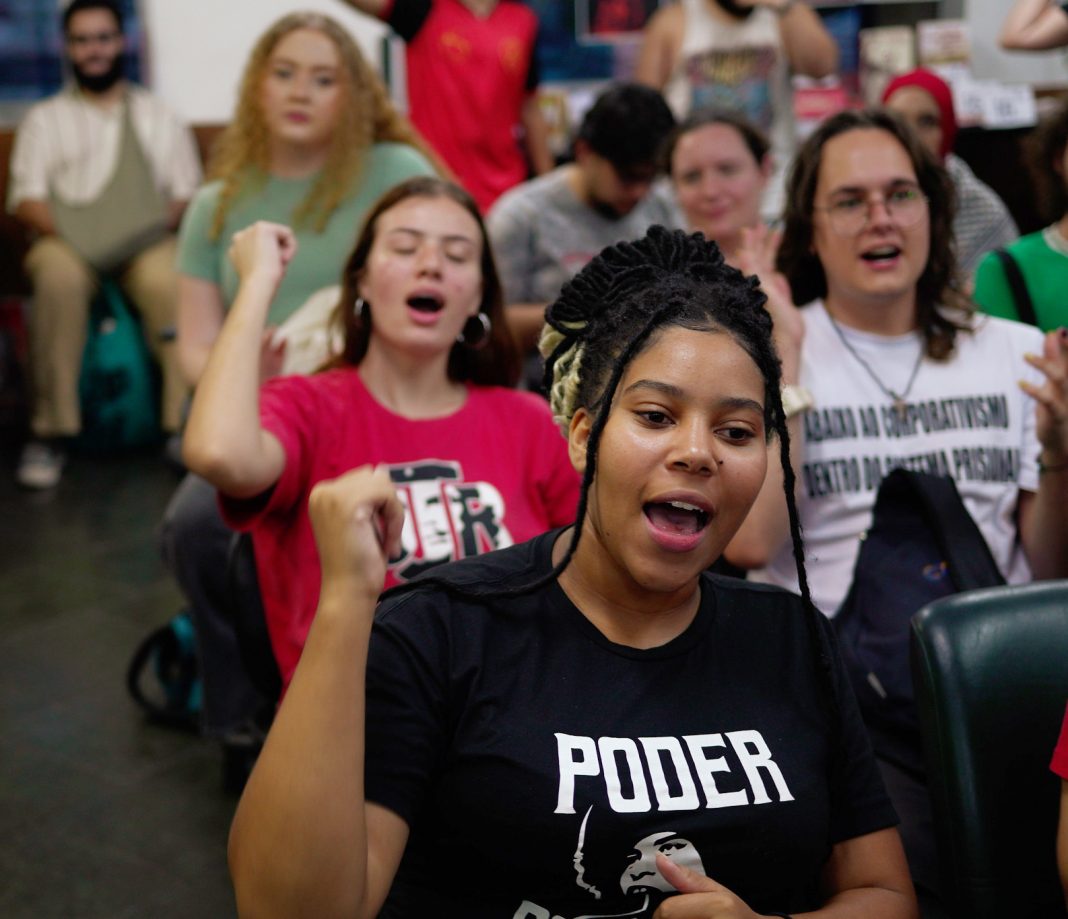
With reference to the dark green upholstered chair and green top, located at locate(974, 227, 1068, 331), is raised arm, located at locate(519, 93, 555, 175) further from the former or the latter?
the dark green upholstered chair

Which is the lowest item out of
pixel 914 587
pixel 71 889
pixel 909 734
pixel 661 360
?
pixel 71 889

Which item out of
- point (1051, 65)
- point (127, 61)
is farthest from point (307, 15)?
point (1051, 65)

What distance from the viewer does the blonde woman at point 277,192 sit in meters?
2.50

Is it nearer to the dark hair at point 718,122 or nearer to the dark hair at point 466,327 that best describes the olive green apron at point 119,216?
the dark hair at point 718,122

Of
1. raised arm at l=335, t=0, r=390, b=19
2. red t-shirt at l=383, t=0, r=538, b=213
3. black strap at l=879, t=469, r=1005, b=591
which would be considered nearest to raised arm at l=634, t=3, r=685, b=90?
red t-shirt at l=383, t=0, r=538, b=213

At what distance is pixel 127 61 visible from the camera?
5734mm

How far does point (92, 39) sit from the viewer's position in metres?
5.08

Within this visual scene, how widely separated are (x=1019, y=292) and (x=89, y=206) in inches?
153

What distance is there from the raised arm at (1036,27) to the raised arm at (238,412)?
2968 millimetres

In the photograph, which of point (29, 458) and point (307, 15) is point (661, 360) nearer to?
point (307, 15)

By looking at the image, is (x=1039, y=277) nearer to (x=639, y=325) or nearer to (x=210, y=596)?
(x=639, y=325)

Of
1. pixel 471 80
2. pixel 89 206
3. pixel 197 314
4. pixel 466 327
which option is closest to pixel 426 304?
pixel 466 327

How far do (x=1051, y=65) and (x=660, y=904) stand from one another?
18.1 feet

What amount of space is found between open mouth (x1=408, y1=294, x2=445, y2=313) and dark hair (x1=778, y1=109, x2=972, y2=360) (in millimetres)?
613
